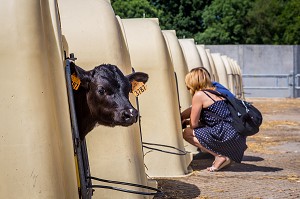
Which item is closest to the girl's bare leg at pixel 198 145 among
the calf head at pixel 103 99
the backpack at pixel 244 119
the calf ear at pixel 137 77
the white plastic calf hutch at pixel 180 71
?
the backpack at pixel 244 119

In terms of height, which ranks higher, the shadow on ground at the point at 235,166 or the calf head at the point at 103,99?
the calf head at the point at 103,99

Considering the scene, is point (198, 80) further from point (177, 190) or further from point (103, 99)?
point (103, 99)

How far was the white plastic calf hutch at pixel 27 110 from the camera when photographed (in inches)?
209

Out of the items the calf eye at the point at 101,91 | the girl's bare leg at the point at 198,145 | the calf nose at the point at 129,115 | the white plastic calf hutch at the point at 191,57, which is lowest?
the girl's bare leg at the point at 198,145

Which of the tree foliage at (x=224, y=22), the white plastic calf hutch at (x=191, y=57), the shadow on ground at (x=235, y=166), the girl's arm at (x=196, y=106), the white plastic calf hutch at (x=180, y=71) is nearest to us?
the girl's arm at (x=196, y=106)

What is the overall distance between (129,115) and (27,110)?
1191 mm

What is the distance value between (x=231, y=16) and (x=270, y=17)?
3.29 metres

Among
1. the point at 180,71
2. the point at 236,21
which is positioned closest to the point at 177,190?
the point at 180,71

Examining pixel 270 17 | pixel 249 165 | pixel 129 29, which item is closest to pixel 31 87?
pixel 129 29

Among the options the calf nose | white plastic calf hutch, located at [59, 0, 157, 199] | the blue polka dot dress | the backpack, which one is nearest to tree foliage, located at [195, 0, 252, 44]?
the blue polka dot dress

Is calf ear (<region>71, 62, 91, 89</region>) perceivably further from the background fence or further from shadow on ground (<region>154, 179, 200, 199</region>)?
the background fence

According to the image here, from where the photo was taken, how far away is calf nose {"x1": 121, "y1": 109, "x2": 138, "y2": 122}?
629 centimetres

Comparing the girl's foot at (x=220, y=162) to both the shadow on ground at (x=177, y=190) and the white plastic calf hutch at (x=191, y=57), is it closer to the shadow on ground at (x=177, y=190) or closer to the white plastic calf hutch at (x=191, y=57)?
the shadow on ground at (x=177, y=190)

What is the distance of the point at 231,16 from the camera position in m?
63.2
